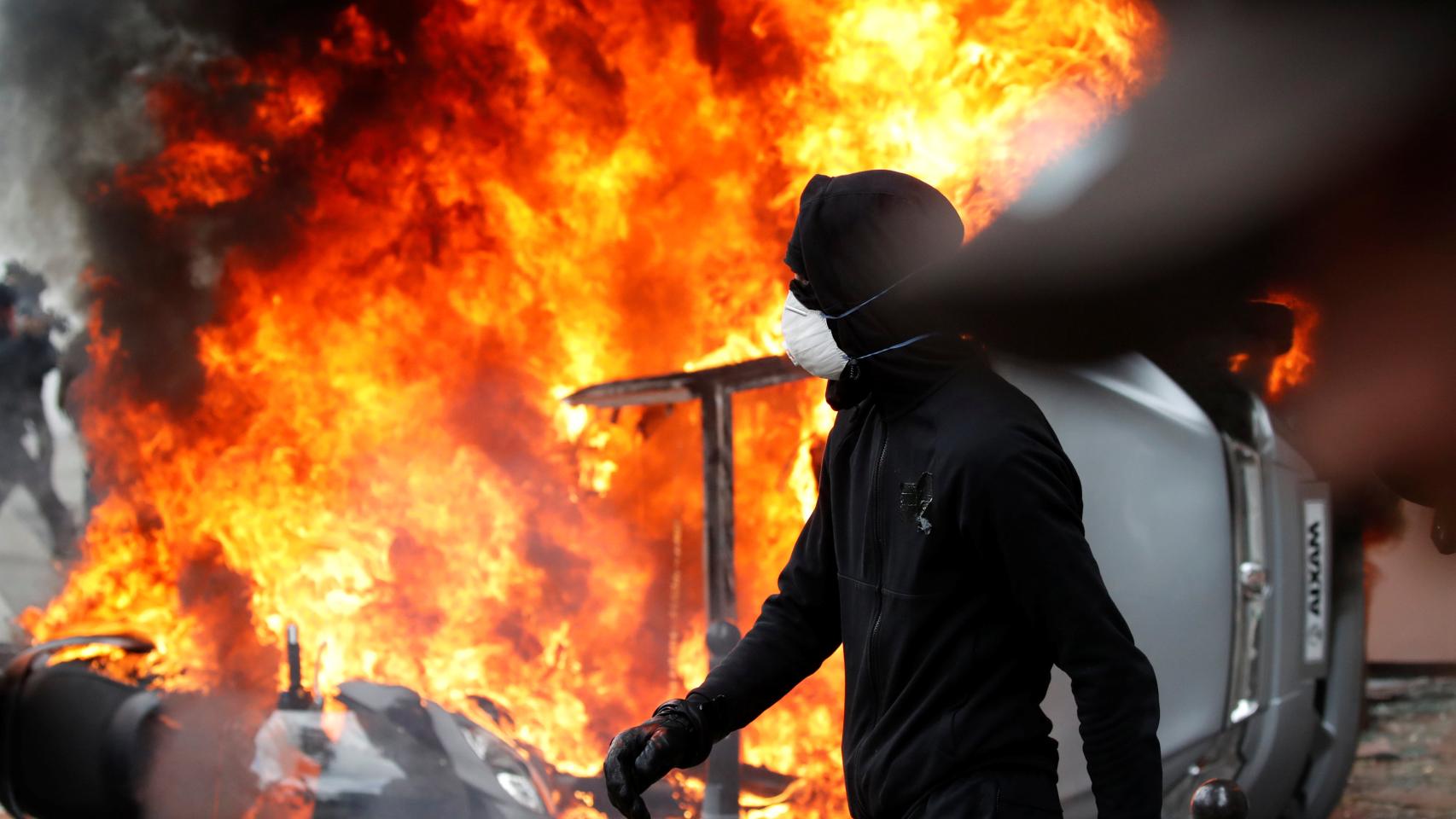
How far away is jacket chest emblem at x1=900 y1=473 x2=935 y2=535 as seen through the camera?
187cm

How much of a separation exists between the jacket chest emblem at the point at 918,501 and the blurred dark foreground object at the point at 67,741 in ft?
13.8

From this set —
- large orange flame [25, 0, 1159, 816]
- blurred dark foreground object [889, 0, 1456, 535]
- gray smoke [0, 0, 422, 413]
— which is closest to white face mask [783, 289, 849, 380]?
blurred dark foreground object [889, 0, 1456, 535]

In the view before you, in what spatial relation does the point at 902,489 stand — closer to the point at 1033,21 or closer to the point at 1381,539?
the point at 1381,539

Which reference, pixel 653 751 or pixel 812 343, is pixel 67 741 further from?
pixel 812 343

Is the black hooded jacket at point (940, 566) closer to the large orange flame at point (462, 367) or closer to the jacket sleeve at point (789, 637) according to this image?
the jacket sleeve at point (789, 637)

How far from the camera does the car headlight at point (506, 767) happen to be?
509 cm

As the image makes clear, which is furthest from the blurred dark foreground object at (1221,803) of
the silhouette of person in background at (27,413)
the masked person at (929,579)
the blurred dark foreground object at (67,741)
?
the silhouette of person in background at (27,413)

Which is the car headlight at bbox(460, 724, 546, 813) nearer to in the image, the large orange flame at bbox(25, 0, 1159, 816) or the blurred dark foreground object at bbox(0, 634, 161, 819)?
the large orange flame at bbox(25, 0, 1159, 816)

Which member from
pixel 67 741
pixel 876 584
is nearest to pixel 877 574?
pixel 876 584

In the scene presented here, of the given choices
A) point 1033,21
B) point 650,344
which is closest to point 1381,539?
point 1033,21

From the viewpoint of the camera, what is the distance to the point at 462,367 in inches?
271

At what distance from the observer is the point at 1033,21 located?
212 inches

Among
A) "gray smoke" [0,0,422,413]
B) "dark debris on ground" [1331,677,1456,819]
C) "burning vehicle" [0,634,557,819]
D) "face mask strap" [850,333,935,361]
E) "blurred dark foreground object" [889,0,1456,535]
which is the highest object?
"gray smoke" [0,0,422,413]

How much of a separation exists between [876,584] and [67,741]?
417 centimetres
